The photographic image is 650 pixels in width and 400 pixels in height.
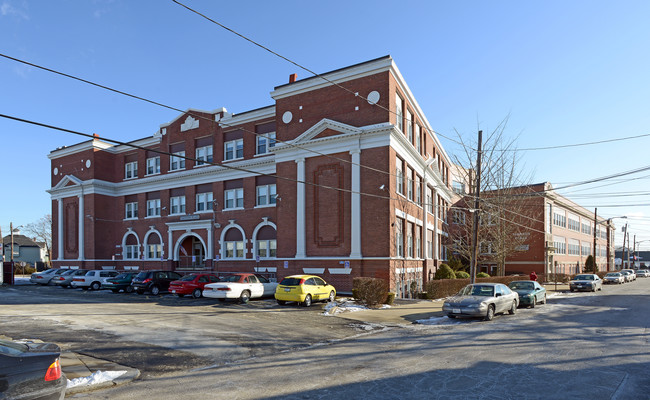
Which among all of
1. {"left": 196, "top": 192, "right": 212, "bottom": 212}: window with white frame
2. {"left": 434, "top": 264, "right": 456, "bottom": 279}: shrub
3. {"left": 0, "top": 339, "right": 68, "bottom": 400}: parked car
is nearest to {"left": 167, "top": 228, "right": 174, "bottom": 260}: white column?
{"left": 196, "top": 192, "right": 212, "bottom": 212}: window with white frame

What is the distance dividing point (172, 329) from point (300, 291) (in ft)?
25.2

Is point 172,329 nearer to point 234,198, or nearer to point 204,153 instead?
point 234,198

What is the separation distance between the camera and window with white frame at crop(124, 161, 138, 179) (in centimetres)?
4475

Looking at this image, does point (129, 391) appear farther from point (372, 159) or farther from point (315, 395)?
point (372, 159)

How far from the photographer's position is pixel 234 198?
122ft

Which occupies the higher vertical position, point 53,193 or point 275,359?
point 53,193

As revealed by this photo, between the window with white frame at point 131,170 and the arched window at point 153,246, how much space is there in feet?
21.8

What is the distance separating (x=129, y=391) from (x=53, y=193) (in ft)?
157

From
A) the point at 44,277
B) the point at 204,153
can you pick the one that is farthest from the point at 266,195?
the point at 44,277

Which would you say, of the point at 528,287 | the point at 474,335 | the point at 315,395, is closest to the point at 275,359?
the point at 315,395

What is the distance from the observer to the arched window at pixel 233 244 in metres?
36.2

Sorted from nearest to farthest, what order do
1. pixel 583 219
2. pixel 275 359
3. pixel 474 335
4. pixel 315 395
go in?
pixel 315 395, pixel 275 359, pixel 474 335, pixel 583 219

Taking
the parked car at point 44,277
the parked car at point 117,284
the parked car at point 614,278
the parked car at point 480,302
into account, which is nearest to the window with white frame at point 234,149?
the parked car at point 117,284

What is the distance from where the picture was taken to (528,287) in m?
23.6
